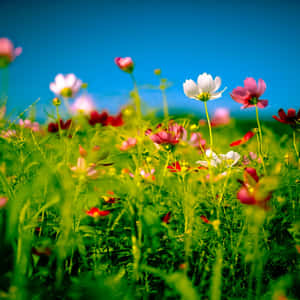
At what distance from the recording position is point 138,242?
0.54 m

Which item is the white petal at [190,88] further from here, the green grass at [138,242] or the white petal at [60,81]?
the white petal at [60,81]

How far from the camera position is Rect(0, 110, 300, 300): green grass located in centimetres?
44

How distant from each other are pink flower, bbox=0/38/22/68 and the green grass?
0.67 ft

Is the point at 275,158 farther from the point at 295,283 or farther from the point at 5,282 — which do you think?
the point at 5,282

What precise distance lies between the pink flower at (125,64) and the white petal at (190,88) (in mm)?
198

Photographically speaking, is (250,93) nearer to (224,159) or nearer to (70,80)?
(224,159)

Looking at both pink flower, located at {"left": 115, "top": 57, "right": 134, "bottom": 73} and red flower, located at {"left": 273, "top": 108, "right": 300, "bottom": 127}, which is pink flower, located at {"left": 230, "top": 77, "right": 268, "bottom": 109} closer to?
red flower, located at {"left": 273, "top": 108, "right": 300, "bottom": 127}

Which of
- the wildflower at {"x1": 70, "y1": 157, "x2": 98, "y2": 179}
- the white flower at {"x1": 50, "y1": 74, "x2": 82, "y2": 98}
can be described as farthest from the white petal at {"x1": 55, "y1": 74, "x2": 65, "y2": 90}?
the wildflower at {"x1": 70, "y1": 157, "x2": 98, "y2": 179}

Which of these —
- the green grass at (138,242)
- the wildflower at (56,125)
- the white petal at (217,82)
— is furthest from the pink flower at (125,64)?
the wildflower at (56,125)

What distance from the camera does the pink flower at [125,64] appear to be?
0.66 meters

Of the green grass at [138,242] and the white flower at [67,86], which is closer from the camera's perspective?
the green grass at [138,242]

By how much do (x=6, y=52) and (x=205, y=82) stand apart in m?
0.56

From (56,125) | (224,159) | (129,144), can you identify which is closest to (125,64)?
(129,144)

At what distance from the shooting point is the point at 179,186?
2.29 ft
